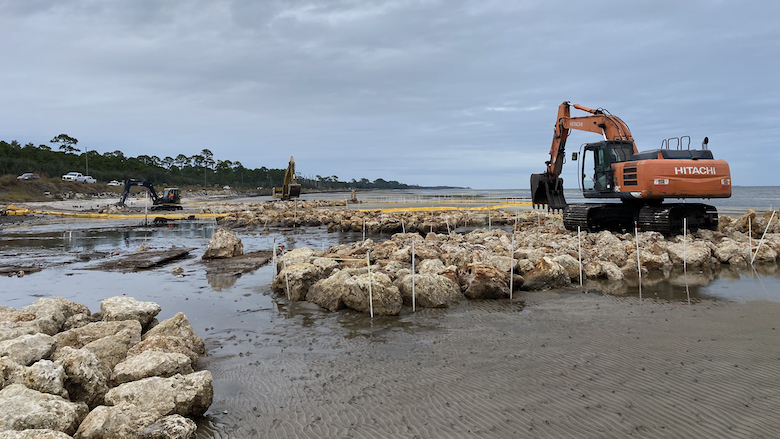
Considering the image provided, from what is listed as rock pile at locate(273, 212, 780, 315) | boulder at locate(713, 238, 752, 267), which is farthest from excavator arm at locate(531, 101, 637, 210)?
boulder at locate(713, 238, 752, 267)

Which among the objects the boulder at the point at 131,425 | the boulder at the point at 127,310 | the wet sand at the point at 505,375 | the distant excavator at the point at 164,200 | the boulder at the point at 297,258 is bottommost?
the wet sand at the point at 505,375

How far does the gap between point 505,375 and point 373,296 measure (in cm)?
310

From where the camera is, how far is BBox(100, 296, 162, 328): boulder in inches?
258

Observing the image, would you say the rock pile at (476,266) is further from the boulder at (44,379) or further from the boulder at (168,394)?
the boulder at (44,379)

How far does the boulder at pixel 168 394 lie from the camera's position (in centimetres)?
415

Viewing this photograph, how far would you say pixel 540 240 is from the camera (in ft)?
48.2

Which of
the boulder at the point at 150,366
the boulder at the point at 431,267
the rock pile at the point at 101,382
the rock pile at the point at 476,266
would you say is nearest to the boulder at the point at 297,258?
the rock pile at the point at 476,266

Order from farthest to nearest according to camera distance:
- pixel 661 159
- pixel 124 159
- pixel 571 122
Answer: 1. pixel 124 159
2. pixel 571 122
3. pixel 661 159

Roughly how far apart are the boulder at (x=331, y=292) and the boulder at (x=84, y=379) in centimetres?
412

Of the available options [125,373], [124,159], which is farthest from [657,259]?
[124,159]

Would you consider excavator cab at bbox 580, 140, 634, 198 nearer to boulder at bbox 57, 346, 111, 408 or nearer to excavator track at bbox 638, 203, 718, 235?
excavator track at bbox 638, 203, 718, 235

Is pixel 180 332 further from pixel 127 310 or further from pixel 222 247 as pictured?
pixel 222 247

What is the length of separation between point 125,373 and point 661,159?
15.4 metres

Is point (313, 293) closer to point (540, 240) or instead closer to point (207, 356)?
point (207, 356)
